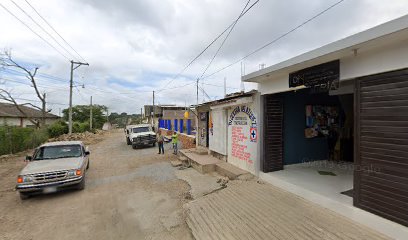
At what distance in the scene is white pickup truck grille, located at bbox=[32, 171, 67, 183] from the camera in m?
6.28

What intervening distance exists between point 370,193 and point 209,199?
372 cm

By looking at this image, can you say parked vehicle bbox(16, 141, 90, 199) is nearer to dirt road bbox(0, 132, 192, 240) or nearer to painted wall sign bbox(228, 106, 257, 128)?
dirt road bbox(0, 132, 192, 240)

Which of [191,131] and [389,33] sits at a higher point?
[389,33]

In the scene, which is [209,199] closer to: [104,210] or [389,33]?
[104,210]

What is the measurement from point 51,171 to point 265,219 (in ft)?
21.0

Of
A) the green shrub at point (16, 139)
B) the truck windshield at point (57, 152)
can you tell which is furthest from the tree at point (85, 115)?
the truck windshield at point (57, 152)

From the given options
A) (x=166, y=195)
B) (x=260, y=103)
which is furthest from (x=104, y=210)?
(x=260, y=103)

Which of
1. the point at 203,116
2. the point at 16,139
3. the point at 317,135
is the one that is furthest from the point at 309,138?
the point at 16,139

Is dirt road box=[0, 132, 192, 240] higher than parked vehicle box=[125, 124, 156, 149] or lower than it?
lower

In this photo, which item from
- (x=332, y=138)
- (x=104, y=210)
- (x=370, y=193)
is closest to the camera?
(x=370, y=193)

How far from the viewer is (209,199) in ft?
19.5

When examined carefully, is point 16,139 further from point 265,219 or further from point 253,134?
point 265,219

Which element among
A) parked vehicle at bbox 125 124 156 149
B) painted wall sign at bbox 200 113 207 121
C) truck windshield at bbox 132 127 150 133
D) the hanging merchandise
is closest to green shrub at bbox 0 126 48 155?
parked vehicle at bbox 125 124 156 149

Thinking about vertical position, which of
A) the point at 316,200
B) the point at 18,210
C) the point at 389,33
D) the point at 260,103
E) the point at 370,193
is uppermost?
the point at 389,33
